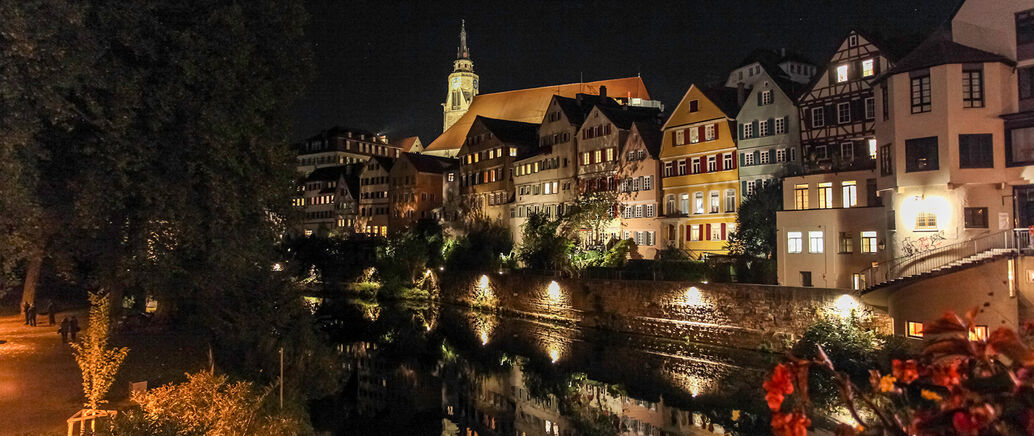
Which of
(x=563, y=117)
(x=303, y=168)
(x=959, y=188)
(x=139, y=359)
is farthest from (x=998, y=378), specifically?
(x=303, y=168)

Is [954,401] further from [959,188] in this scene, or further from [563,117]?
[563,117]

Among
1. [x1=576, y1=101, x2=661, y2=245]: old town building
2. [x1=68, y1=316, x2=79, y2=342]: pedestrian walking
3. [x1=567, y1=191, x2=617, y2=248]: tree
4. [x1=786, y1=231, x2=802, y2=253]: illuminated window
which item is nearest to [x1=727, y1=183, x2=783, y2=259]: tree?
[x1=786, y1=231, x2=802, y2=253]: illuminated window

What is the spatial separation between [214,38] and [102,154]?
3.56 m

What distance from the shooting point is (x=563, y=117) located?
53.0 meters

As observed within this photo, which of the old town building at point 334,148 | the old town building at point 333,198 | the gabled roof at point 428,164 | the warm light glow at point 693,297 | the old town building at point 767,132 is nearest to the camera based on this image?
the warm light glow at point 693,297

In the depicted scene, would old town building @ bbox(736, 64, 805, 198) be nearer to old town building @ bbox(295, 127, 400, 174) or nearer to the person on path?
the person on path

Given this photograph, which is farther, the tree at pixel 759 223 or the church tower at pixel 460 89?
the church tower at pixel 460 89

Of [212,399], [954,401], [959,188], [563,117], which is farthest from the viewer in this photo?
[563,117]

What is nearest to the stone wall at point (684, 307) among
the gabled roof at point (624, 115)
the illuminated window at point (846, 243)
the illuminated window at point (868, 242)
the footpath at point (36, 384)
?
the illuminated window at point (846, 243)

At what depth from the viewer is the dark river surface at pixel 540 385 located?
2123cm

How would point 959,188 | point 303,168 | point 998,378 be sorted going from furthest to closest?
point 303,168
point 959,188
point 998,378

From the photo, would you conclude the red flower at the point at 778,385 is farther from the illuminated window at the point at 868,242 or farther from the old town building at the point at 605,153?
the old town building at the point at 605,153

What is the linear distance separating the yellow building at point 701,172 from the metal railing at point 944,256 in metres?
14.8

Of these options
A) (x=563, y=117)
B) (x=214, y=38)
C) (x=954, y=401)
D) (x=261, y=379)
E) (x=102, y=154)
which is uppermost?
(x=563, y=117)
